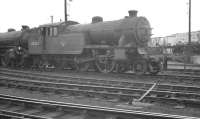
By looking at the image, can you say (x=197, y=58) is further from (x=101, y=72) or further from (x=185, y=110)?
(x=185, y=110)

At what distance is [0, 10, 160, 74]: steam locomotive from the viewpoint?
1384 cm

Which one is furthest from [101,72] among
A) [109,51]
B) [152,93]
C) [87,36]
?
[152,93]

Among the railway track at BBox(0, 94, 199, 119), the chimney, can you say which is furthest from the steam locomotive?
the railway track at BBox(0, 94, 199, 119)

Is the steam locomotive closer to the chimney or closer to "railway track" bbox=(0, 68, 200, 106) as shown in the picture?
the chimney

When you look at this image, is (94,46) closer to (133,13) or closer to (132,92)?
(133,13)

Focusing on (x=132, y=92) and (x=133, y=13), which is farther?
(x=133, y=13)

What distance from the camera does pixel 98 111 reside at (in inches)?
228

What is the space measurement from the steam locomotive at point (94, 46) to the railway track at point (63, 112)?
7.60m

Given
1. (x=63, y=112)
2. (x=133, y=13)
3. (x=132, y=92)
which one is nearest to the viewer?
(x=63, y=112)

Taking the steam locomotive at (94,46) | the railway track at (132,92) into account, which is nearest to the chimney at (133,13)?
the steam locomotive at (94,46)

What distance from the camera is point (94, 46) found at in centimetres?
1518

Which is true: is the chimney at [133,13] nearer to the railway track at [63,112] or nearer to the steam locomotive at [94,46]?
the steam locomotive at [94,46]

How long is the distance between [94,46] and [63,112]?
924cm

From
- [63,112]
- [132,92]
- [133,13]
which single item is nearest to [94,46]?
[133,13]
